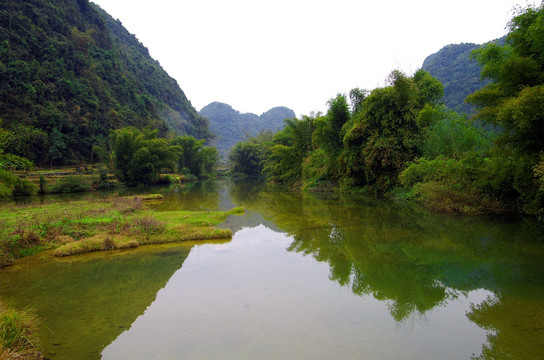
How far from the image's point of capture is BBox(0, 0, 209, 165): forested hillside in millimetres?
41656

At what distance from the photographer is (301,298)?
600 cm

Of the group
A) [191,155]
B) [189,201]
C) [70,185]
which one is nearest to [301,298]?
[189,201]

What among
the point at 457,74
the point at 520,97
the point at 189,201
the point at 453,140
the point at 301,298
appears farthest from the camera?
the point at 457,74

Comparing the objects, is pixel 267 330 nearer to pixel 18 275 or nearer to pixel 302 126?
pixel 18 275

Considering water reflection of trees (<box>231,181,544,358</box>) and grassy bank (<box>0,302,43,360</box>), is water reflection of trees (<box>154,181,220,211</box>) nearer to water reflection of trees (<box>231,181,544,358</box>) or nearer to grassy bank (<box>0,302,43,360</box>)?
water reflection of trees (<box>231,181,544,358</box>)

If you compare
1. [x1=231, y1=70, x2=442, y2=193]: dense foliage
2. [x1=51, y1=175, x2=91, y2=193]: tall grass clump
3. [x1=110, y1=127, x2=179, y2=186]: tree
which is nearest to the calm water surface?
[x1=231, y1=70, x2=442, y2=193]: dense foliage

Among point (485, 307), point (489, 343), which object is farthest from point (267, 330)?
point (485, 307)

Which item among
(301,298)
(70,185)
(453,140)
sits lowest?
(70,185)

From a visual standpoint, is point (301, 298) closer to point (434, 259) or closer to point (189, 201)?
point (434, 259)

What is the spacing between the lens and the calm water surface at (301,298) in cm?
432

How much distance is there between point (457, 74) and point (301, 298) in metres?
79.9

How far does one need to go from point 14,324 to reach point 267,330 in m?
3.52

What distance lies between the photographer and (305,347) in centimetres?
428

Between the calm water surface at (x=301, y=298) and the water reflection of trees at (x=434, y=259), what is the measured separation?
1.5 inches
